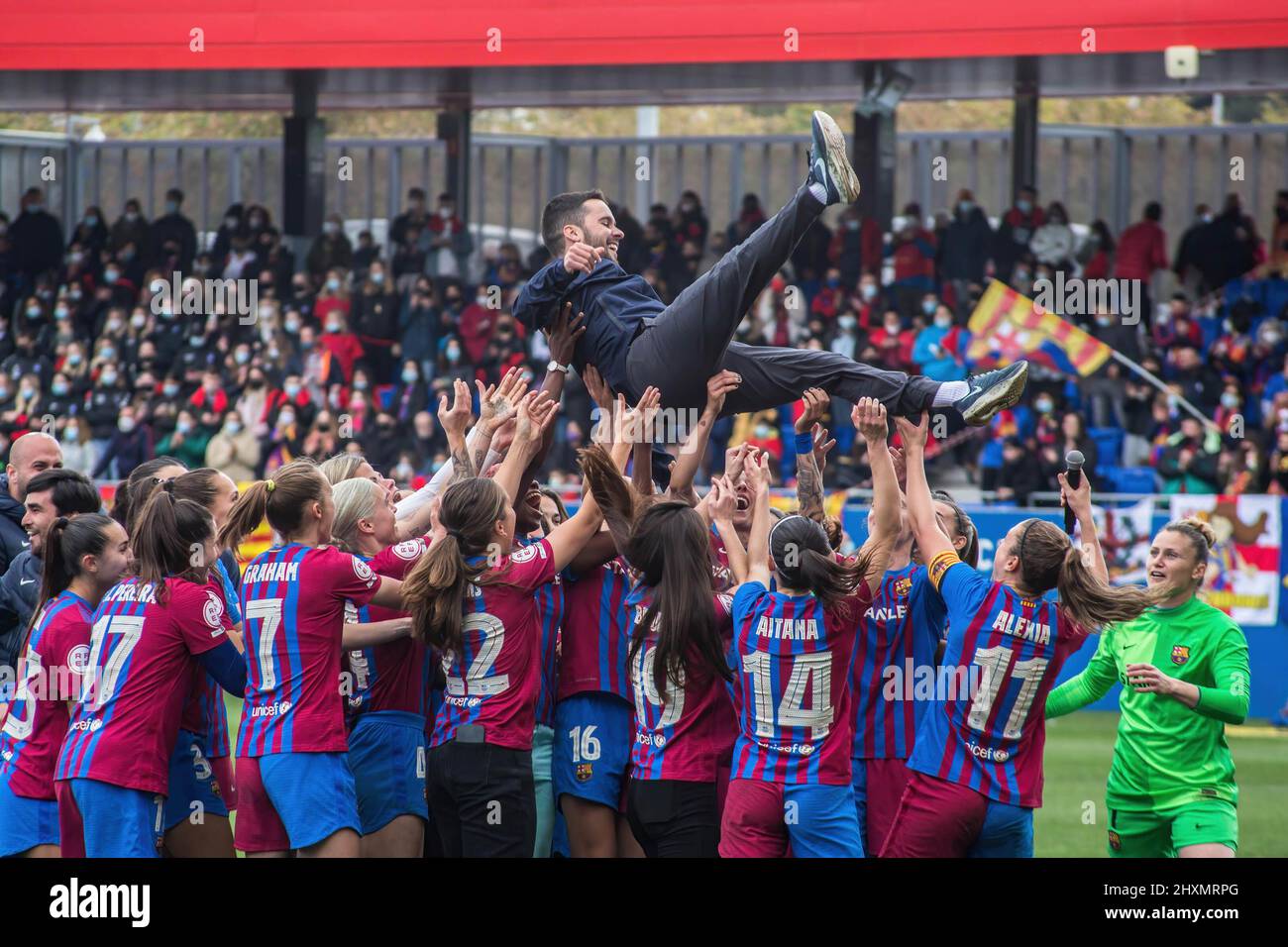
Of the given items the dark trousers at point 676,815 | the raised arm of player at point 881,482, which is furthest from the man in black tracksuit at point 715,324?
the dark trousers at point 676,815

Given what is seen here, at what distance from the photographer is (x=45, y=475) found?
19.8ft

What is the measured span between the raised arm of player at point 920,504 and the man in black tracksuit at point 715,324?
0.50 metres

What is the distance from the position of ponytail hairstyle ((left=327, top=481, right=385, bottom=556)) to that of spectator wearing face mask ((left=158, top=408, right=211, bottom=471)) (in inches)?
389

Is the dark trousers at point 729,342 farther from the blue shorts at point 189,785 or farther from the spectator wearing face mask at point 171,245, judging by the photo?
the spectator wearing face mask at point 171,245

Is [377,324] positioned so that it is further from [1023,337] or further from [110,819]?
[110,819]

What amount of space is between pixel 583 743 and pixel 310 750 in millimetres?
976

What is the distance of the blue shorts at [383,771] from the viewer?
5621mm

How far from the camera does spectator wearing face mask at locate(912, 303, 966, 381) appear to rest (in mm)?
14820

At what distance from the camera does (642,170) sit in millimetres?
18656

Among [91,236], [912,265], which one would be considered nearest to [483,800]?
[912,265]

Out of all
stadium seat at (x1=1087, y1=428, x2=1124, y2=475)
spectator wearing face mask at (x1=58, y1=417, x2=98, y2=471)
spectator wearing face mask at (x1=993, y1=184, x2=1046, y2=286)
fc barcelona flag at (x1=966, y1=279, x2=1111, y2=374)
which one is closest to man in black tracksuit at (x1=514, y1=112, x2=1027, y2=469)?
fc barcelona flag at (x1=966, y1=279, x2=1111, y2=374)
